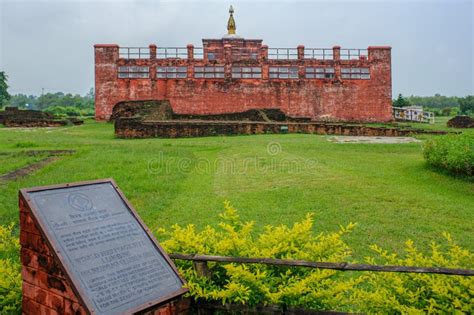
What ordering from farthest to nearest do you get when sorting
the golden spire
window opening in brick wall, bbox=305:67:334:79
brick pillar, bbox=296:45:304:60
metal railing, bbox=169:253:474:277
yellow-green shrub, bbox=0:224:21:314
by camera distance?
1. the golden spire
2. window opening in brick wall, bbox=305:67:334:79
3. brick pillar, bbox=296:45:304:60
4. yellow-green shrub, bbox=0:224:21:314
5. metal railing, bbox=169:253:474:277

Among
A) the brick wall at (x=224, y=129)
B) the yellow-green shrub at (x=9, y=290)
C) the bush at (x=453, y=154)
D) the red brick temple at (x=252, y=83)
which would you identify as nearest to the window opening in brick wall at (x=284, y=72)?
the red brick temple at (x=252, y=83)

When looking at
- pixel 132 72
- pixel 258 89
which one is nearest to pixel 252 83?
pixel 258 89

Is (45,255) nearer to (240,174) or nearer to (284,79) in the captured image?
(240,174)

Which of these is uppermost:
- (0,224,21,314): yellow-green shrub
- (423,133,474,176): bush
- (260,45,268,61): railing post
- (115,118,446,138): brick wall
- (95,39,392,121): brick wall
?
(260,45,268,61): railing post

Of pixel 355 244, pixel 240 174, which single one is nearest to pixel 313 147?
pixel 240 174

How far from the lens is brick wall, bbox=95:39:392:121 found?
86.1 feet

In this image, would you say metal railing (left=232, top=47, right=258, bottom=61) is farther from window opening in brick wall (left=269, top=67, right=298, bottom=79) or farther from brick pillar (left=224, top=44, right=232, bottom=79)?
window opening in brick wall (left=269, top=67, right=298, bottom=79)

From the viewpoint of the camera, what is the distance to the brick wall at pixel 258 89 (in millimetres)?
26250

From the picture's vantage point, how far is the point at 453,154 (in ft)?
26.1

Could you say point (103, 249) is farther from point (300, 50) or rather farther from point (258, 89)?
point (300, 50)

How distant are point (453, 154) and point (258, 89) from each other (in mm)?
19164

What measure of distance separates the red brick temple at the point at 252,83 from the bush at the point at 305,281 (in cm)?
2341

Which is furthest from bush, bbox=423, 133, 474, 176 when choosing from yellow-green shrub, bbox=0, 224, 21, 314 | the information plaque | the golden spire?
the golden spire

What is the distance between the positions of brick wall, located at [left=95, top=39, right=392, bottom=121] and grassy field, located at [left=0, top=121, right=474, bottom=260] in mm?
14800
